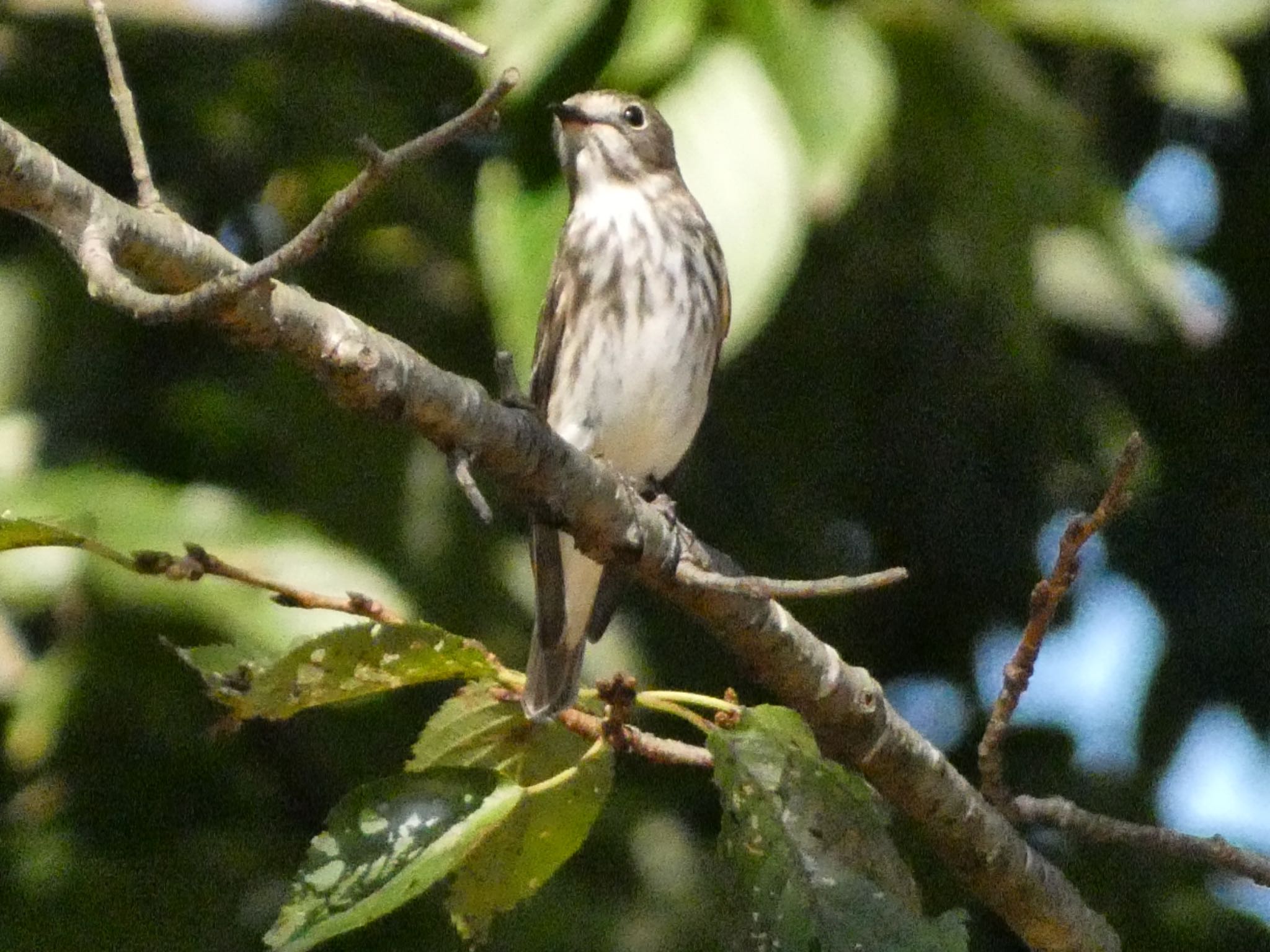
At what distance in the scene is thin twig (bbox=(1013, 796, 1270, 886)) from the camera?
85.3 inches

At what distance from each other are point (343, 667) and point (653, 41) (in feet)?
3.24

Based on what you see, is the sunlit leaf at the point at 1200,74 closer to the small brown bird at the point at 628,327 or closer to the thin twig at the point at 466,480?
the small brown bird at the point at 628,327

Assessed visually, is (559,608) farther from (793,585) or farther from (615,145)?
(793,585)

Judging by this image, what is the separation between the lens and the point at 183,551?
254cm

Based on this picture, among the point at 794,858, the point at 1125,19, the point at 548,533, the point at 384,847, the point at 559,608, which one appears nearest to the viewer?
the point at 384,847

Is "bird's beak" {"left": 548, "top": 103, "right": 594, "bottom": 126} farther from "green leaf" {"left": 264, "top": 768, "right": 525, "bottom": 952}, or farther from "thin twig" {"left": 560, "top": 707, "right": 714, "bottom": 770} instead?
"green leaf" {"left": 264, "top": 768, "right": 525, "bottom": 952}

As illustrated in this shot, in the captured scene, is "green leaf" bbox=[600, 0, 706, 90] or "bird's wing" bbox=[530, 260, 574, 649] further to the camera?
"bird's wing" bbox=[530, 260, 574, 649]

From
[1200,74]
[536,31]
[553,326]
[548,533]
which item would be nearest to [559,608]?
[548,533]

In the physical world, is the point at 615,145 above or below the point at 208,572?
above

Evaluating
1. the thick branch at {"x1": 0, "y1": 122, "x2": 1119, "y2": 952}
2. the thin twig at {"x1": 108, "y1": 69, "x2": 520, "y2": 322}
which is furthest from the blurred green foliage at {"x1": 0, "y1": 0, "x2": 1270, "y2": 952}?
the thin twig at {"x1": 108, "y1": 69, "x2": 520, "y2": 322}

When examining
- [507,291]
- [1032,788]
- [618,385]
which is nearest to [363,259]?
[618,385]

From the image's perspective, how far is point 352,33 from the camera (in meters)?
3.52

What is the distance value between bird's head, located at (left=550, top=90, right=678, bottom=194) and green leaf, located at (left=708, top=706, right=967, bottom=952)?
185 centimetres

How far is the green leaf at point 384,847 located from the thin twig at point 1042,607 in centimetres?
52
